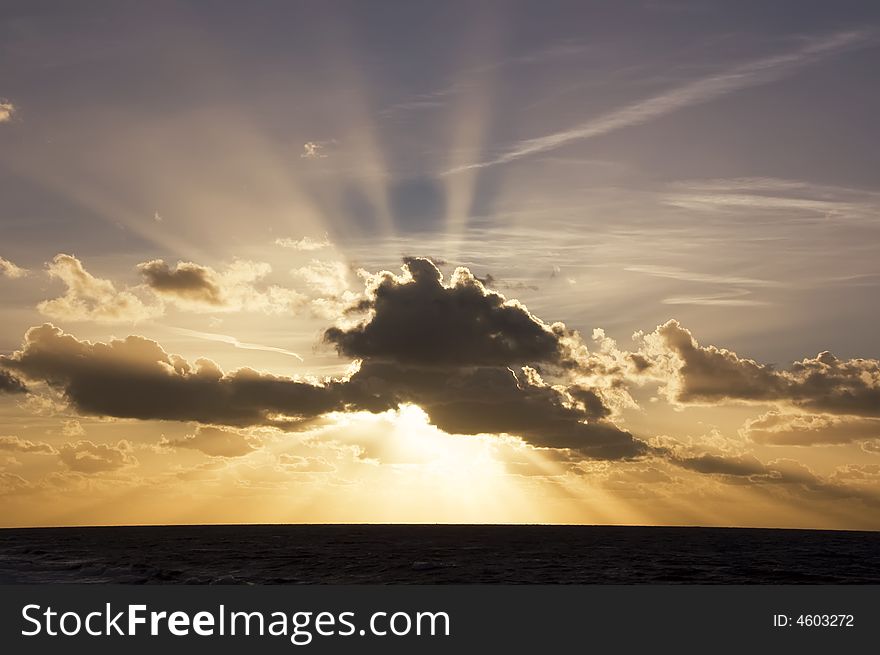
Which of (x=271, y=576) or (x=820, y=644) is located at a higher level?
(x=271, y=576)

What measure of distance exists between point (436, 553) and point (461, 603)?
124 metres

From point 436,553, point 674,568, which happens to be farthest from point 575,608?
point 436,553

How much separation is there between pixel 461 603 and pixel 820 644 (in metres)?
26.3

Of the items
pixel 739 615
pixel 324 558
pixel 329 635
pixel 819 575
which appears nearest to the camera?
pixel 329 635

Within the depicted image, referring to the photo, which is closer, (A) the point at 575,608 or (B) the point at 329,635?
(B) the point at 329,635

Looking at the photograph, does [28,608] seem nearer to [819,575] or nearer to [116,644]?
[116,644]

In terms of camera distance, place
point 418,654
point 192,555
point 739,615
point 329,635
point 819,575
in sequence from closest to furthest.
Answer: point 418,654, point 329,635, point 739,615, point 819,575, point 192,555

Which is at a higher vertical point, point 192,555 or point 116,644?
point 192,555

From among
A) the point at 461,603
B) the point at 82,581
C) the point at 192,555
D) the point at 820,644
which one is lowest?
the point at 820,644

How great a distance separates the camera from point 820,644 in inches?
2073

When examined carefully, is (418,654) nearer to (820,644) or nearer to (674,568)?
(820,644)

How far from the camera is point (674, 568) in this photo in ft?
475

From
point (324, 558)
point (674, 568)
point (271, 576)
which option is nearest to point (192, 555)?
point (324, 558)

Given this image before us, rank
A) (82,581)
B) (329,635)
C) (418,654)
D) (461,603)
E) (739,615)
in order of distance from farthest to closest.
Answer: (82,581), (461,603), (739,615), (329,635), (418,654)
